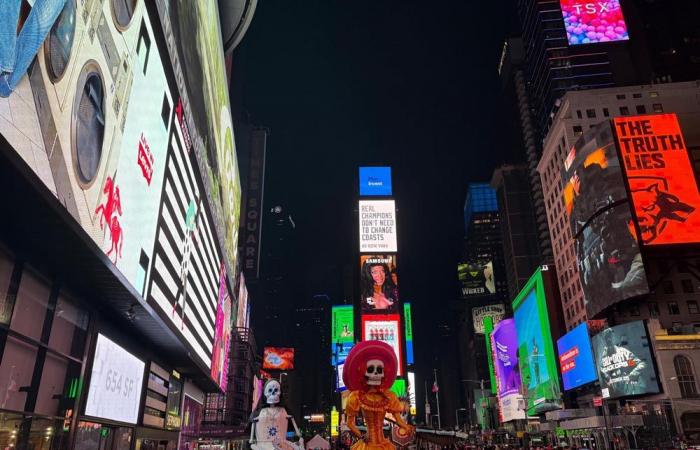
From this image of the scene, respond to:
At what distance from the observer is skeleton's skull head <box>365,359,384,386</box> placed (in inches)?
382

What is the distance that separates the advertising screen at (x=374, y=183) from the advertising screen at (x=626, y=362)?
36400mm

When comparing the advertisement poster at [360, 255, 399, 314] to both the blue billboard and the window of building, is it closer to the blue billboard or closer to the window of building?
the blue billboard

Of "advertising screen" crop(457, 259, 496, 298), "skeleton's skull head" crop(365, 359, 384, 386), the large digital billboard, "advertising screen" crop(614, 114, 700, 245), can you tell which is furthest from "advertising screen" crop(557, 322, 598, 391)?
"advertising screen" crop(457, 259, 496, 298)

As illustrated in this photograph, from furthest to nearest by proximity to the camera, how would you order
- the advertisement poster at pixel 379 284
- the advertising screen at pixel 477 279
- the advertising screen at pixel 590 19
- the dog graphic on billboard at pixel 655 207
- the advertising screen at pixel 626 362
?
the advertising screen at pixel 477 279
the advertising screen at pixel 590 19
the advertisement poster at pixel 379 284
the dog graphic on billboard at pixel 655 207
the advertising screen at pixel 626 362

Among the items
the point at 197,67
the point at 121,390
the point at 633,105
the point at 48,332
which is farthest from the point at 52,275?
the point at 633,105

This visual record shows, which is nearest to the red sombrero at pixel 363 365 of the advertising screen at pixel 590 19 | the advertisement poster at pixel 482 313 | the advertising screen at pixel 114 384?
the advertising screen at pixel 114 384

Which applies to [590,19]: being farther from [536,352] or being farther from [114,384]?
[114,384]

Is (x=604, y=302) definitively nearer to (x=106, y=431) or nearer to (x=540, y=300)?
(x=540, y=300)

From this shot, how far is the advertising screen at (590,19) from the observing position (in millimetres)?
80500

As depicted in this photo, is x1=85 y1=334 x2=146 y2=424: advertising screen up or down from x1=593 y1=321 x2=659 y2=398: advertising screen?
down

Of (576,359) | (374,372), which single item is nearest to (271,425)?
(374,372)

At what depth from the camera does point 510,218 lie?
380ft

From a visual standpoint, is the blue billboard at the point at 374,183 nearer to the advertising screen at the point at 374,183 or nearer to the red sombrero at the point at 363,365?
the advertising screen at the point at 374,183

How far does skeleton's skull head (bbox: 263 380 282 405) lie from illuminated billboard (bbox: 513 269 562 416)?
186 feet
